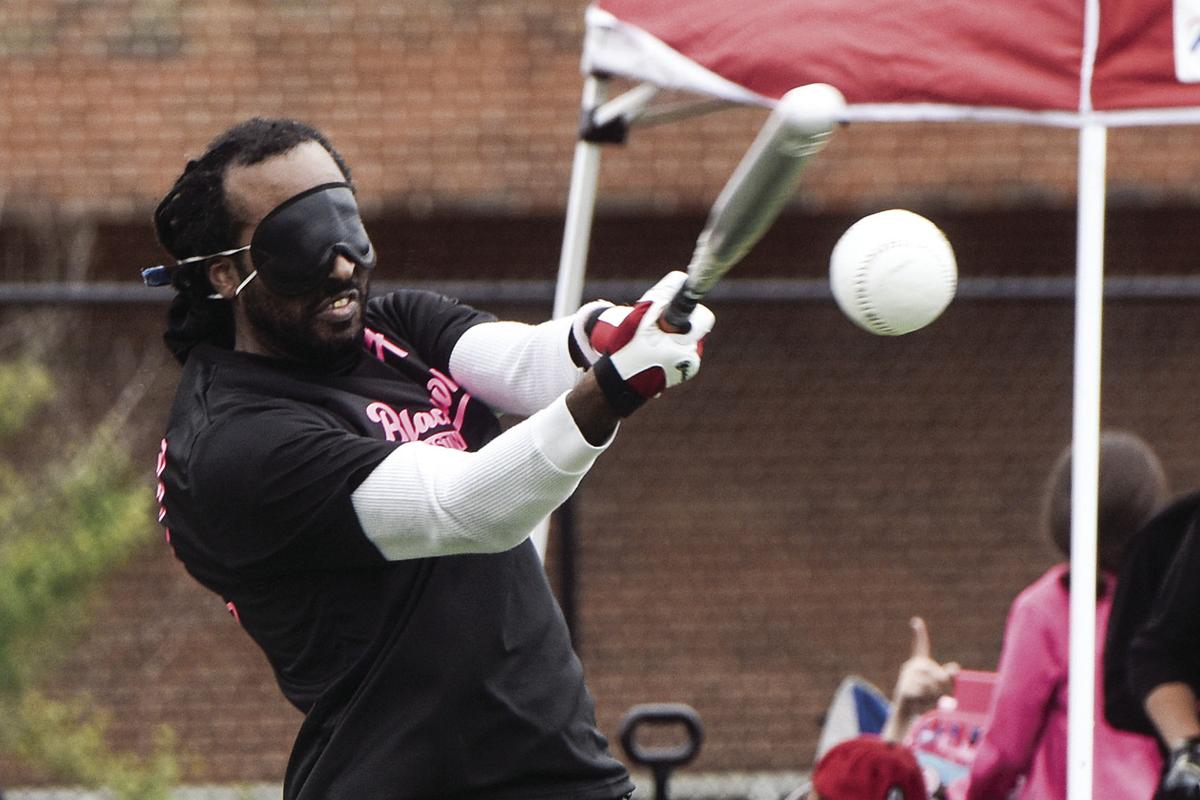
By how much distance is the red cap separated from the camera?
12.5 ft

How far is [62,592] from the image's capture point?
6.14 meters

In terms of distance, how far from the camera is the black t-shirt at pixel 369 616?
104 inches

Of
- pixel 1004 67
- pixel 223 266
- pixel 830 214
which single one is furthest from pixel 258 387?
pixel 830 214

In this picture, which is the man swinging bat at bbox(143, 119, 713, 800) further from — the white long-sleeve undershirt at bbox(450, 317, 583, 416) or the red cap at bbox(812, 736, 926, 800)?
the red cap at bbox(812, 736, 926, 800)

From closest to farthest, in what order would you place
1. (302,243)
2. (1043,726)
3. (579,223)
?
1. (302,243)
2. (1043,726)
3. (579,223)

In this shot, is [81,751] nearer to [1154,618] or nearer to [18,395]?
[18,395]

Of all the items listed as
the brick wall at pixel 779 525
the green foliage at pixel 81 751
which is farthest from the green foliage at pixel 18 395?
the green foliage at pixel 81 751

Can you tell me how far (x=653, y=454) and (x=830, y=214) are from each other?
1607 mm

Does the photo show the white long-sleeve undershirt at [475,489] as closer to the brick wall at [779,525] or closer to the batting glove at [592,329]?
the batting glove at [592,329]

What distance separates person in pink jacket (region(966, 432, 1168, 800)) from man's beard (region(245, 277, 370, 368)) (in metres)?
1.82

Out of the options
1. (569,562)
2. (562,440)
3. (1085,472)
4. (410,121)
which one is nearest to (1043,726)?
(1085,472)

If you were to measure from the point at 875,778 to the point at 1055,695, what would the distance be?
0.45 metres

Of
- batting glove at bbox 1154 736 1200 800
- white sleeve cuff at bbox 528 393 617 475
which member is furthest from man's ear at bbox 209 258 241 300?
batting glove at bbox 1154 736 1200 800

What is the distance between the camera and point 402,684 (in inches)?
109
